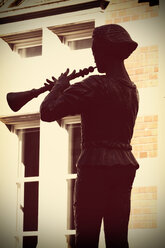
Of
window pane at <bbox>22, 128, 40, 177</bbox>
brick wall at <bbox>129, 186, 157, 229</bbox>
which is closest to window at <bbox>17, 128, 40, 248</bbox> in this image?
window pane at <bbox>22, 128, 40, 177</bbox>

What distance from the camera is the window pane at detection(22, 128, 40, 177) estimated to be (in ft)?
26.4

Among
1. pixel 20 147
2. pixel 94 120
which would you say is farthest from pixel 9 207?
pixel 94 120

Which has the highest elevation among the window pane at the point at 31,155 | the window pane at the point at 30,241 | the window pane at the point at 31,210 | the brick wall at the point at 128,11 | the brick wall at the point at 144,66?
the brick wall at the point at 128,11

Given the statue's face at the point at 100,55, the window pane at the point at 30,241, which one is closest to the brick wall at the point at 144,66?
the window pane at the point at 30,241

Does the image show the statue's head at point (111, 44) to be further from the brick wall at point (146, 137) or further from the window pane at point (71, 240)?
the window pane at point (71, 240)

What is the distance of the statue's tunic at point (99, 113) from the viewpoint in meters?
4.14

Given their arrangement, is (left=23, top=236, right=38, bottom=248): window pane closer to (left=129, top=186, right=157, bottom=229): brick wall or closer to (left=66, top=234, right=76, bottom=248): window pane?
(left=66, top=234, right=76, bottom=248): window pane

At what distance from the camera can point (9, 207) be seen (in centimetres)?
793

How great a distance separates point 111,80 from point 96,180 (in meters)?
0.60

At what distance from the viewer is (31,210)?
7.96 meters

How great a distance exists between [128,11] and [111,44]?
332 cm

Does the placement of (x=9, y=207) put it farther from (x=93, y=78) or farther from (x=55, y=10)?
(x=93, y=78)

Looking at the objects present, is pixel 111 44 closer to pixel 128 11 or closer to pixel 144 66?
pixel 144 66

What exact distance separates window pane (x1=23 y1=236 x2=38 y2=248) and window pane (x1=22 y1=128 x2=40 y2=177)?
68 centimetres
